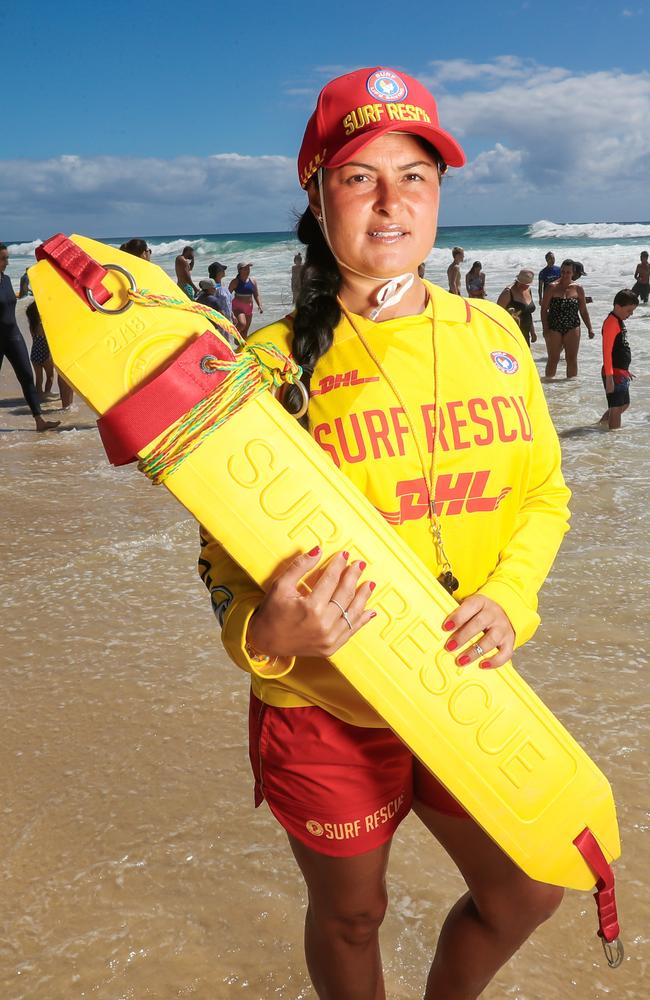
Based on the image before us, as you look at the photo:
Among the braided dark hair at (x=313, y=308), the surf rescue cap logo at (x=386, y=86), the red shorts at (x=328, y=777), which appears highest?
the surf rescue cap logo at (x=386, y=86)

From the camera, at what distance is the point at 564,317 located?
29.8ft

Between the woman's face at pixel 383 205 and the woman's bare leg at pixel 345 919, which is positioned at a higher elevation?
the woman's face at pixel 383 205

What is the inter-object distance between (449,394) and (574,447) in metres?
5.47

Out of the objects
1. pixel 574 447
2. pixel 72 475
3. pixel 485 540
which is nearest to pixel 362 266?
pixel 485 540

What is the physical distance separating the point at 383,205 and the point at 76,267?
514 millimetres

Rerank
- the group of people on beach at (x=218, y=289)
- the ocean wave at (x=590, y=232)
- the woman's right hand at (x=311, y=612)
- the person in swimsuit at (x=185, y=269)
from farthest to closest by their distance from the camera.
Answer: the ocean wave at (x=590, y=232)
the person in swimsuit at (x=185, y=269)
the group of people on beach at (x=218, y=289)
the woman's right hand at (x=311, y=612)

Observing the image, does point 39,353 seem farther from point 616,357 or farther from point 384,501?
point 384,501

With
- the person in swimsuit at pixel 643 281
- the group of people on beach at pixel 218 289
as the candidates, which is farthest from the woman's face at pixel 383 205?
the person in swimsuit at pixel 643 281

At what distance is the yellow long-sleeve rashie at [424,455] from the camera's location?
1371 mm

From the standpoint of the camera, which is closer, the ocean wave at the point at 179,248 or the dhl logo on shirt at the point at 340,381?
the dhl logo on shirt at the point at 340,381

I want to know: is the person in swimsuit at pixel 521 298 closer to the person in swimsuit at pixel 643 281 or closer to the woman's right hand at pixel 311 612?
the person in swimsuit at pixel 643 281

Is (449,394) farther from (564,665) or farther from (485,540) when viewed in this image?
(564,665)

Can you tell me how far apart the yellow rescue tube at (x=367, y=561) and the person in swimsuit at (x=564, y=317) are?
8262 millimetres

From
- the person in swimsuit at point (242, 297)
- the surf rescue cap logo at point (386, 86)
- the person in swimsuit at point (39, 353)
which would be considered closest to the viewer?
the surf rescue cap logo at point (386, 86)
